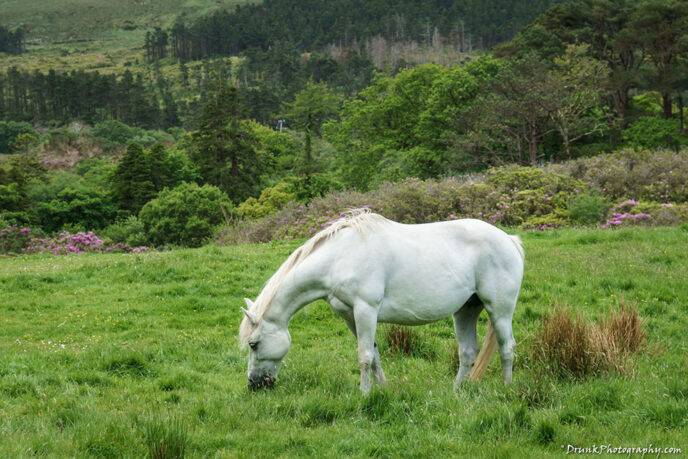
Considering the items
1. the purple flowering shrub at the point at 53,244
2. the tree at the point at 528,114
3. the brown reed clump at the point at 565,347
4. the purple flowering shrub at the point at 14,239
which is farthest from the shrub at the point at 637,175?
the purple flowering shrub at the point at 14,239

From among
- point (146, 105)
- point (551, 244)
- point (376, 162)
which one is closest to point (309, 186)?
point (376, 162)

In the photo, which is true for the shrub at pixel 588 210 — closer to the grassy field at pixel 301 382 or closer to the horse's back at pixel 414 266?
the grassy field at pixel 301 382

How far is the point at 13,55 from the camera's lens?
17450 centimetres

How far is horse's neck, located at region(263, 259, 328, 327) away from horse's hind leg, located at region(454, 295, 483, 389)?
6.23 feet

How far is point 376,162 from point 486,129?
10525 mm

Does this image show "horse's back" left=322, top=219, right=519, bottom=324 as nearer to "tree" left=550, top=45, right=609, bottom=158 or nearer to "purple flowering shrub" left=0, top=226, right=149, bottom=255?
"purple flowering shrub" left=0, top=226, right=149, bottom=255

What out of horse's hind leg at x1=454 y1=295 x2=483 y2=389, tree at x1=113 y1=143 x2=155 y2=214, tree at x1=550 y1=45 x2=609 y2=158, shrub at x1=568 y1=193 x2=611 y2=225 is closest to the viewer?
horse's hind leg at x1=454 y1=295 x2=483 y2=389

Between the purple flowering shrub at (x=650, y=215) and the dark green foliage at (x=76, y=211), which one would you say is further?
the dark green foliage at (x=76, y=211)

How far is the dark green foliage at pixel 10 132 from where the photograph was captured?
9450cm

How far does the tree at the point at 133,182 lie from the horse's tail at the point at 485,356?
1729 inches

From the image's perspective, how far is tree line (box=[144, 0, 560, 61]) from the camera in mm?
171375

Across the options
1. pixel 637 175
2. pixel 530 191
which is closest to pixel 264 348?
pixel 530 191

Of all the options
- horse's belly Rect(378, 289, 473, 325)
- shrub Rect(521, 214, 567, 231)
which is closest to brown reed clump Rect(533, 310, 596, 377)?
horse's belly Rect(378, 289, 473, 325)

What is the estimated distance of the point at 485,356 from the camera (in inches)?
318
